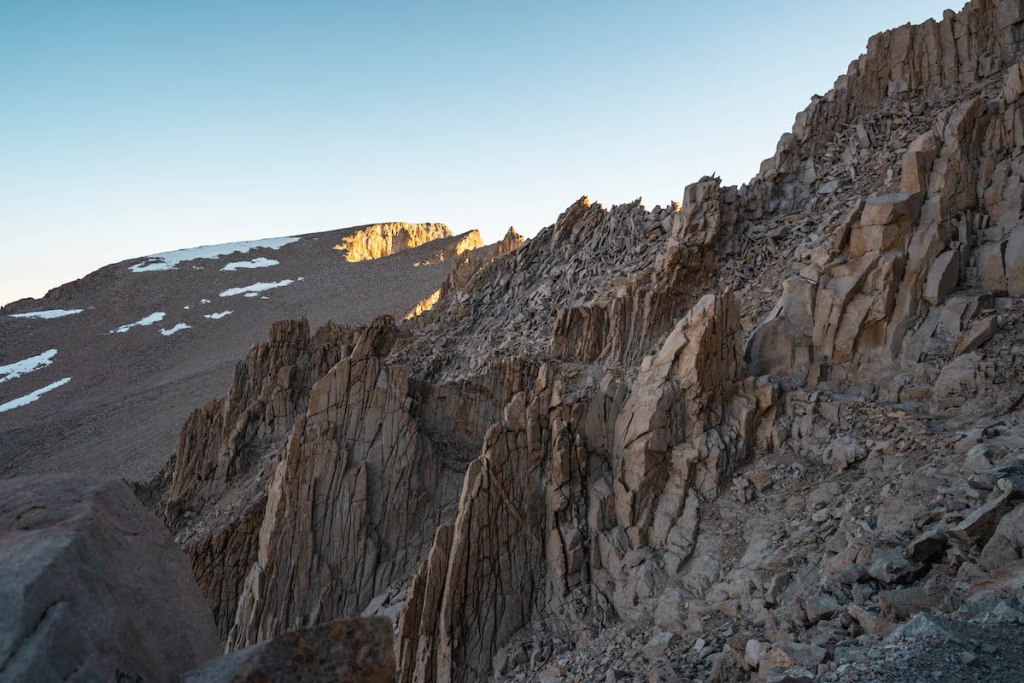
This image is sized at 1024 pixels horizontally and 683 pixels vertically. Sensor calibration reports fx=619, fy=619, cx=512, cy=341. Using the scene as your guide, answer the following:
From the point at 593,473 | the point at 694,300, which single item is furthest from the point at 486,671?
the point at 694,300

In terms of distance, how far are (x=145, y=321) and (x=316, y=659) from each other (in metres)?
81.5

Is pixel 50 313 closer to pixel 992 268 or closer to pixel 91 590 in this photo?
pixel 91 590

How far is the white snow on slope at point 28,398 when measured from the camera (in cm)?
5478

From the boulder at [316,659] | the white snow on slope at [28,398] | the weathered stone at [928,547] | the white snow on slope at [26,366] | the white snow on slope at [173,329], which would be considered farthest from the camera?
the white snow on slope at [173,329]

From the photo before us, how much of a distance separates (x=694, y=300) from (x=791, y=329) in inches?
193

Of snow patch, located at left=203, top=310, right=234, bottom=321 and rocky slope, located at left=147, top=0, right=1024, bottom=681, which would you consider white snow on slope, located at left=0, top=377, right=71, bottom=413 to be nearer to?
snow patch, located at left=203, top=310, right=234, bottom=321

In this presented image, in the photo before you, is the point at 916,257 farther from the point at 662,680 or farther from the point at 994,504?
the point at 662,680

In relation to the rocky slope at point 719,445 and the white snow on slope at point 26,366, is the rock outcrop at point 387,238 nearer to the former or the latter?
the white snow on slope at point 26,366

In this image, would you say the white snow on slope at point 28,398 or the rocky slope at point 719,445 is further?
the white snow on slope at point 28,398

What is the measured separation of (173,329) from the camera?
71.8 m

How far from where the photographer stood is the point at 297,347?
30453mm

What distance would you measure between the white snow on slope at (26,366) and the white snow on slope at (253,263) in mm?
28625

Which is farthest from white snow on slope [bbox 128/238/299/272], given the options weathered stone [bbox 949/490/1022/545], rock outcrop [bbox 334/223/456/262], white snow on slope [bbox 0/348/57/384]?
weathered stone [bbox 949/490/1022/545]

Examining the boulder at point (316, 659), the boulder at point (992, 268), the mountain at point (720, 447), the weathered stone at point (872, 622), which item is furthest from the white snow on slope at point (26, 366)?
the boulder at point (992, 268)
